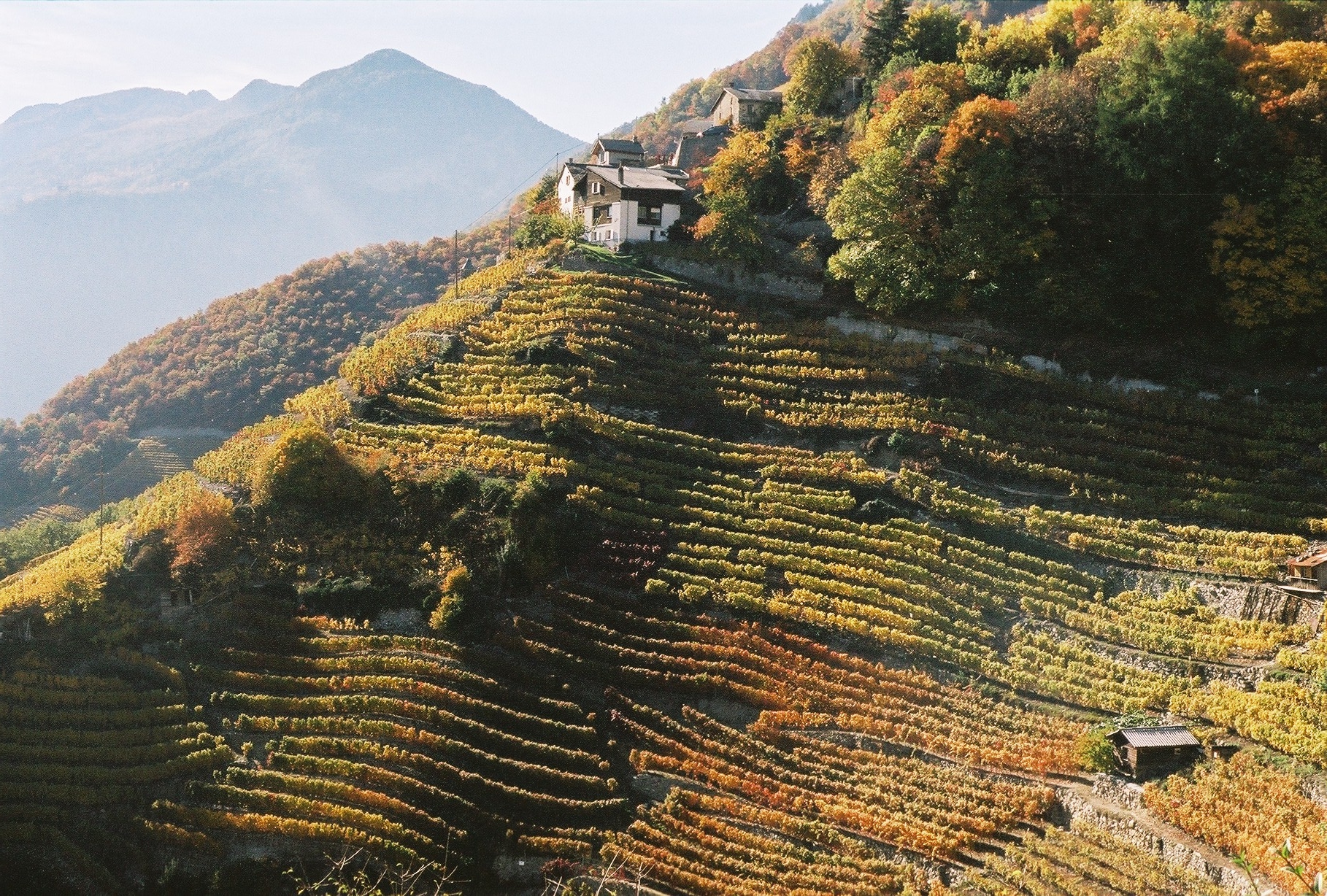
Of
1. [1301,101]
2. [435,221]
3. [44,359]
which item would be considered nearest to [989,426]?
[1301,101]

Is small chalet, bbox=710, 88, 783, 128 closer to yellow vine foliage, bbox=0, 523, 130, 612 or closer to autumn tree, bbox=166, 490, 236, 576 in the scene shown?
autumn tree, bbox=166, 490, 236, 576

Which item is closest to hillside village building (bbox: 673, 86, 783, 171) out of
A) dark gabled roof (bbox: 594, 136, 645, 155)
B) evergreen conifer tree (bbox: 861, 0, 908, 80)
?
dark gabled roof (bbox: 594, 136, 645, 155)

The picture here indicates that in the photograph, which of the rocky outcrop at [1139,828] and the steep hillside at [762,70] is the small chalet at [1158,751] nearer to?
the rocky outcrop at [1139,828]

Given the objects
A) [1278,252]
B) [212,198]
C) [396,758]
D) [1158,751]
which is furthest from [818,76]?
[212,198]

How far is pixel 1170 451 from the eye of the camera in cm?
3422

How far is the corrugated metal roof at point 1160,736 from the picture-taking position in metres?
23.9

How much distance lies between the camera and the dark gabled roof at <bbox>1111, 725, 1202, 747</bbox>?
23.9m

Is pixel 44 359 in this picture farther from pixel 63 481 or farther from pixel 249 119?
pixel 249 119

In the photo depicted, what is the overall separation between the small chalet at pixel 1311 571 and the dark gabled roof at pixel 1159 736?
7099 mm

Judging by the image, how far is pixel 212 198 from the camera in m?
159

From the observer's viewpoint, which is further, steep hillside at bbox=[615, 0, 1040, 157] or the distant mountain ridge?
the distant mountain ridge

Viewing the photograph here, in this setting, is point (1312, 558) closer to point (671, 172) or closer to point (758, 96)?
point (671, 172)

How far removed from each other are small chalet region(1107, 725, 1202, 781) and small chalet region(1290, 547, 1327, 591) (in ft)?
23.6

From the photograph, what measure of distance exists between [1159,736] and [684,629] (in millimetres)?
13167
